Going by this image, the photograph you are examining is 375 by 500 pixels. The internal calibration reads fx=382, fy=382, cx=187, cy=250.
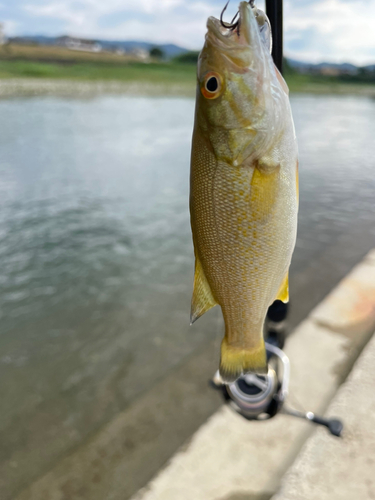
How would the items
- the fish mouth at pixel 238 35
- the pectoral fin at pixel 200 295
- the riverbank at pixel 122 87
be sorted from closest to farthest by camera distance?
the fish mouth at pixel 238 35 → the pectoral fin at pixel 200 295 → the riverbank at pixel 122 87

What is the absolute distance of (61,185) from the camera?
10.1m

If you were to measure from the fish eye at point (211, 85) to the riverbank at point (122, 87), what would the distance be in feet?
96.8

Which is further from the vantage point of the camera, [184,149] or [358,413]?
[184,149]

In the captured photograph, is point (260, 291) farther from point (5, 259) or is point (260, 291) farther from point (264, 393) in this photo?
point (5, 259)

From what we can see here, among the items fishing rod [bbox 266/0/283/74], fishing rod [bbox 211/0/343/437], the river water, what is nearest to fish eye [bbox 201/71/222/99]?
fishing rod [bbox 266/0/283/74]

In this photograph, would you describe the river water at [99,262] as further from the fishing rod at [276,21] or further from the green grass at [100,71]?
the green grass at [100,71]

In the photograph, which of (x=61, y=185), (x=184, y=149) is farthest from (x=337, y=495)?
(x=184, y=149)

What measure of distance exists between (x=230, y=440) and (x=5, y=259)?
18.0 feet

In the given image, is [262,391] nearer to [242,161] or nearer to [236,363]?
[236,363]

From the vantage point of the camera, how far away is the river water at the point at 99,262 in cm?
A: 383

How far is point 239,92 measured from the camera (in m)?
0.96

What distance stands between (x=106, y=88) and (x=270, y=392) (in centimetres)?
3955

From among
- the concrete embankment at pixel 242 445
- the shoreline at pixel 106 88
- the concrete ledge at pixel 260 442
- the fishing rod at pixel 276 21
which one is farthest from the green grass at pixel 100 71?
the fishing rod at pixel 276 21

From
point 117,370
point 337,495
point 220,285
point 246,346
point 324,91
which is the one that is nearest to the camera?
point 220,285
